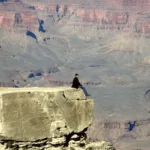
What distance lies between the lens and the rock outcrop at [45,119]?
385 inches

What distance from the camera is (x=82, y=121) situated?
10.5 metres

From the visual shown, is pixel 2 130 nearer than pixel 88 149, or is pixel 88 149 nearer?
pixel 2 130

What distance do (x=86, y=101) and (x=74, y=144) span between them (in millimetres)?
808

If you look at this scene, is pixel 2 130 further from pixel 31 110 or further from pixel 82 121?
pixel 82 121

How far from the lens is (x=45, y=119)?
33.1 feet

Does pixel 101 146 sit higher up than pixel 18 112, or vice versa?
pixel 18 112

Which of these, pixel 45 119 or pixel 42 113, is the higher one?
pixel 42 113

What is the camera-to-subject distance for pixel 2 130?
9594mm

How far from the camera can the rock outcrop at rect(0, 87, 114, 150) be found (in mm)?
9773

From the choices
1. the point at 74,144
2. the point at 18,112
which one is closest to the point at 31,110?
the point at 18,112

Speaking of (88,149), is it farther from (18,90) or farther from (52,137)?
(18,90)

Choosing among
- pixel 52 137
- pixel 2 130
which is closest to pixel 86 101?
pixel 52 137

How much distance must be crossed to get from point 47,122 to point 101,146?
1.18 meters

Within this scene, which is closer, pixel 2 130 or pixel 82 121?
pixel 2 130
